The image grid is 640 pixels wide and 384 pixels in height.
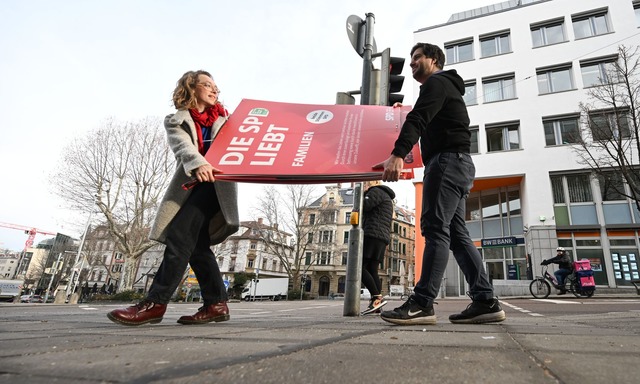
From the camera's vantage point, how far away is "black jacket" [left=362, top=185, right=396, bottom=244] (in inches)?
173

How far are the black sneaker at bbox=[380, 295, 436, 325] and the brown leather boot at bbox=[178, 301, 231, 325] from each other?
3.80 feet

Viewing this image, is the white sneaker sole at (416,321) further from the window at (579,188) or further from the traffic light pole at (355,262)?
the window at (579,188)

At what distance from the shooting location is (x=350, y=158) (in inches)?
93.2

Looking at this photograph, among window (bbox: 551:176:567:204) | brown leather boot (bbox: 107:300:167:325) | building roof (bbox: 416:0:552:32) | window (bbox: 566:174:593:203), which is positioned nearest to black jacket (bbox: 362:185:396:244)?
brown leather boot (bbox: 107:300:167:325)

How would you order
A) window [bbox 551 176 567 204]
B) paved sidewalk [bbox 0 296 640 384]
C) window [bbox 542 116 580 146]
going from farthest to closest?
window [bbox 542 116 580 146]
window [bbox 551 176 567 204]
paved sidewalk [bbox 0 296 640 384]

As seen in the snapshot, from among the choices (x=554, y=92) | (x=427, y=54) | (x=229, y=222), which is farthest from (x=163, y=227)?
(x=554, y=92)

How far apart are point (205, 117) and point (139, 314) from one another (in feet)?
4.77

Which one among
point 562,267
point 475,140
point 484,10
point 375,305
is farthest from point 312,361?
point 484,10

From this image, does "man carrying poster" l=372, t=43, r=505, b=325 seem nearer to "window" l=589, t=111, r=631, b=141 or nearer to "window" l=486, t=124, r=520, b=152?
"window" l=589, t=111, r=631, b=141

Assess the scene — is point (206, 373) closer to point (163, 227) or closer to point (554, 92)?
point (163, 227)

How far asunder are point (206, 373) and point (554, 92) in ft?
73.3

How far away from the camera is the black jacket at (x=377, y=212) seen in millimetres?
4395

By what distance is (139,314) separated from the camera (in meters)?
2.21

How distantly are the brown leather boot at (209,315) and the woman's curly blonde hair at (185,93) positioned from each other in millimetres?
1482
